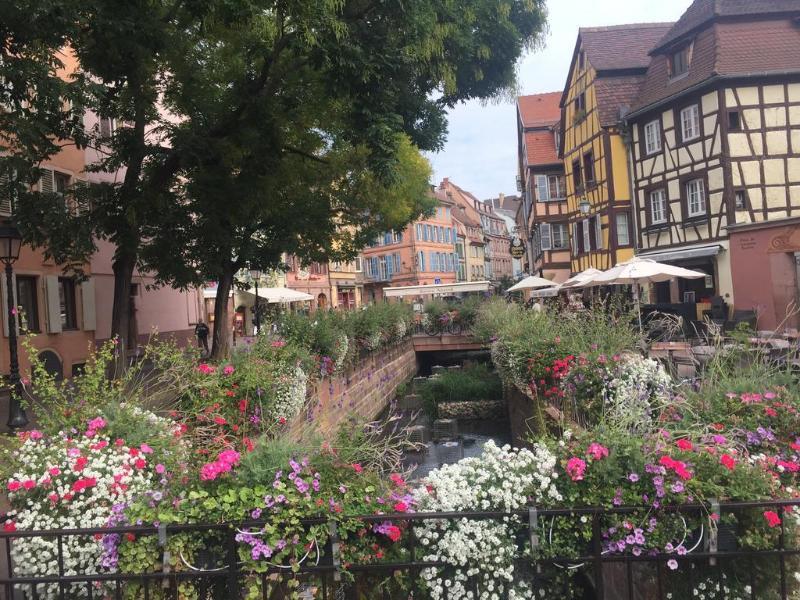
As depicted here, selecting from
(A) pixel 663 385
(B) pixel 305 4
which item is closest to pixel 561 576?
(A) pixel 663 385

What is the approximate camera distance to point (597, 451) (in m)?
3.03

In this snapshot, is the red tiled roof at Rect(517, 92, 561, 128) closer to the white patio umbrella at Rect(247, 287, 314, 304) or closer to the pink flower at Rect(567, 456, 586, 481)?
the white patio umbrella at Rect(247, 287, 314, 304)

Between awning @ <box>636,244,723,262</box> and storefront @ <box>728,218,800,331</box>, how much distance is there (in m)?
2.50

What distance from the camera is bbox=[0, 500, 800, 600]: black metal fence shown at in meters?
2.79

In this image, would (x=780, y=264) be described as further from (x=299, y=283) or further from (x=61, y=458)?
(x=299, y=283)

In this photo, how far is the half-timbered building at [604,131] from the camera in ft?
85.0

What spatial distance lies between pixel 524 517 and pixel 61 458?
91.4 inches

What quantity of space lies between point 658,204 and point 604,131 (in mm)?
3987

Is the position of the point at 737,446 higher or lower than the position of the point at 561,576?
higher

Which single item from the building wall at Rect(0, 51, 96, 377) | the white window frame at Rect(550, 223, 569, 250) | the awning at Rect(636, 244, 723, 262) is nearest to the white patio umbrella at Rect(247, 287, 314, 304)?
the building wall at Rect(0, 51, 96, 377)

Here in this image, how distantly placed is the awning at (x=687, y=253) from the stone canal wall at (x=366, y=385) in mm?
9756

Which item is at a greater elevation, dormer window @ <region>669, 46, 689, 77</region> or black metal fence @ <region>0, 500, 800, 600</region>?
dormer window @ <region>669, 46, 689, 77</region>

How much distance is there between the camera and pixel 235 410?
22.3ft

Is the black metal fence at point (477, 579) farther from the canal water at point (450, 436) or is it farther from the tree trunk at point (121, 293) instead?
the canal water at point (450, 436)
